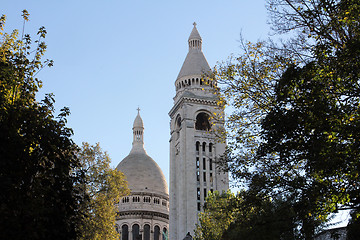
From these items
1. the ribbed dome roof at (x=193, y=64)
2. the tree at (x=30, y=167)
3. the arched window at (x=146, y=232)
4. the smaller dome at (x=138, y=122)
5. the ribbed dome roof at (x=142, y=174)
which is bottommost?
the tree at (x=30, y=167)

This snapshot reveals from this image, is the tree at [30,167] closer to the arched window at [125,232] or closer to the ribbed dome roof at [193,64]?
the ribbed dome roof at [193,64]

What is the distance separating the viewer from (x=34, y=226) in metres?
15.7

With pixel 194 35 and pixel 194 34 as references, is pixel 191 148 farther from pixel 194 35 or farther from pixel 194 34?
pixel 194 34

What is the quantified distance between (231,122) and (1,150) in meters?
9.42

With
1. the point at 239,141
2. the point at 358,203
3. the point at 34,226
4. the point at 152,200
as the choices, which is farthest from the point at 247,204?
the point at 152,200

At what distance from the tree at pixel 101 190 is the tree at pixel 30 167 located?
18635 millimetres

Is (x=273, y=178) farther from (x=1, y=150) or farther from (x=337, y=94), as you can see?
(x=1, y=150)

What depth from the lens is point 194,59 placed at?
8225 centimetres

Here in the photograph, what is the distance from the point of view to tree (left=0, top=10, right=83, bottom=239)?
50.9ft

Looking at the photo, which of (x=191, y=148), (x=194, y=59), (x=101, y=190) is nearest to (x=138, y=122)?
(x=194, y=59)

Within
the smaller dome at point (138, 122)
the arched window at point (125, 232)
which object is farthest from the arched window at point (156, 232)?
the smaller dome at point (138, 122)

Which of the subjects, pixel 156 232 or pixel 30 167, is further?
pixel 156 232

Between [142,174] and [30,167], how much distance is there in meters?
87.8

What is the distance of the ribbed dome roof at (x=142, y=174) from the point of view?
4048 inches
